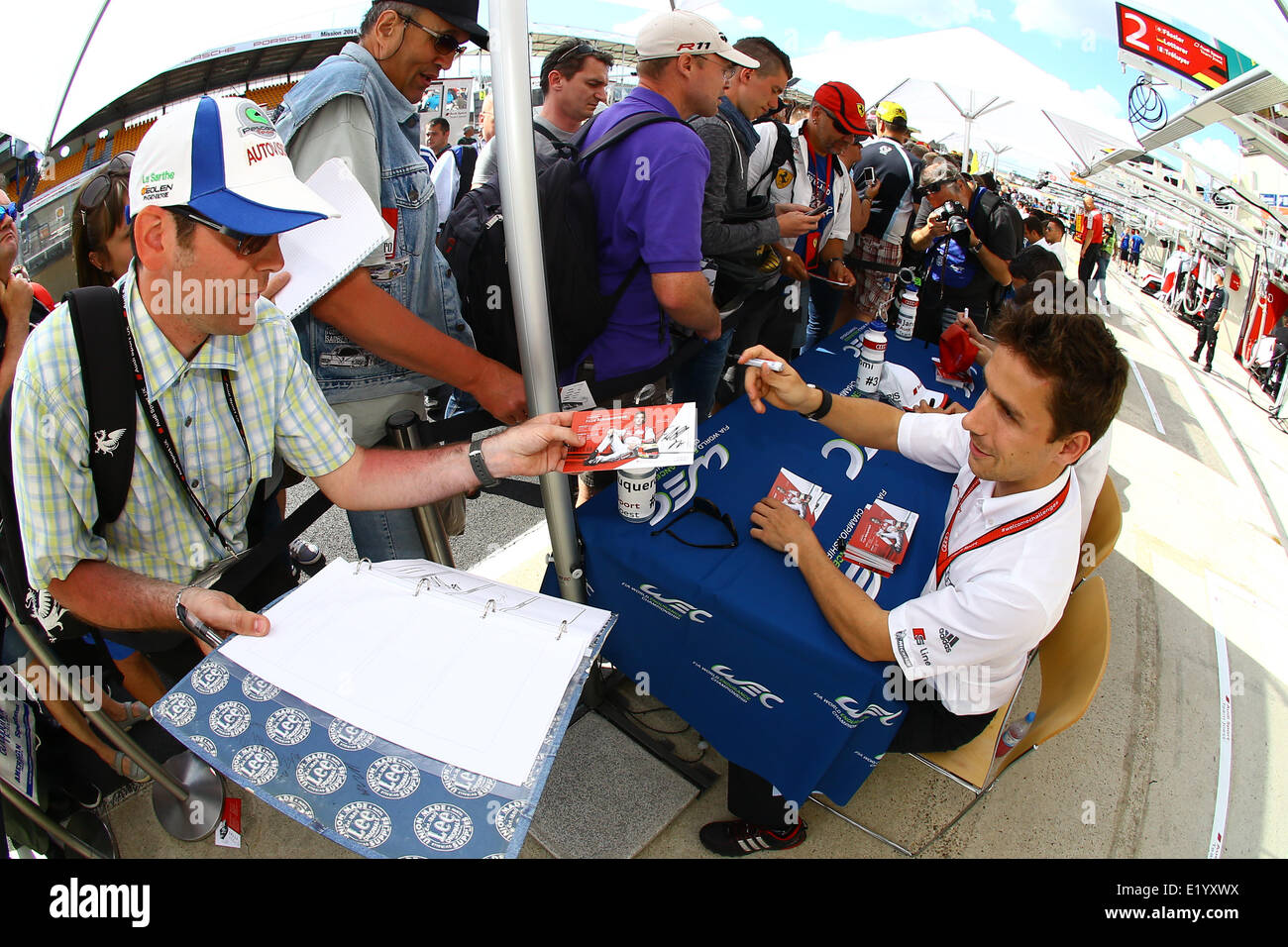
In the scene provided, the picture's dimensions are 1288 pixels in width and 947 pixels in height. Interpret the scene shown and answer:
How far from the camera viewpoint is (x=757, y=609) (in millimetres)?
1693

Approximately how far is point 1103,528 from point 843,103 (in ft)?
8.35

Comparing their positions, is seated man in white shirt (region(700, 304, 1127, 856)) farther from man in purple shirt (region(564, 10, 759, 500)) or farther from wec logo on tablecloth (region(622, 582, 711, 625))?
man in purple shirt (region(564, 10, 759, 500))

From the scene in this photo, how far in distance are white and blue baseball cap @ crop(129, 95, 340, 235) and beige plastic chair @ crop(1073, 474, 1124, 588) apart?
2.51m

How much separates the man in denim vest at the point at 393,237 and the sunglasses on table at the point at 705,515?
566 mm

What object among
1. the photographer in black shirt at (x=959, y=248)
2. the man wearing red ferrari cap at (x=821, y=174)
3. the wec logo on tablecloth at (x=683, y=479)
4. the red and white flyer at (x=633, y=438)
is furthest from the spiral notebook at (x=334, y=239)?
the photographer in black shirt at (x=959, y=248)

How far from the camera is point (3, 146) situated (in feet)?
13.5

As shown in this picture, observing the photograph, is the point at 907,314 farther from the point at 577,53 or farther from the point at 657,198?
the point at 577,53

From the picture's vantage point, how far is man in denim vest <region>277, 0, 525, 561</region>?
1617 millimetres

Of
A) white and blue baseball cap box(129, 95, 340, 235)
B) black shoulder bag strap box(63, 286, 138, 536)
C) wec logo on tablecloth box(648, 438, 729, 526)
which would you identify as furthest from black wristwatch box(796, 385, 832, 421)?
black shoulder bag strap box(63, 286, 138, 536)

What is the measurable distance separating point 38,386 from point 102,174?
4.27ft

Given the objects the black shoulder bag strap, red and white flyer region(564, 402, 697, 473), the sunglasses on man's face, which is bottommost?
red and white flyer region(564, 402, 697, 473)

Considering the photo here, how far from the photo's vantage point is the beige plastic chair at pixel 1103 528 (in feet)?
7.29
